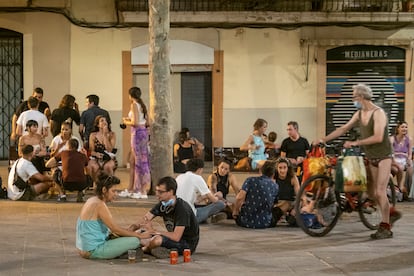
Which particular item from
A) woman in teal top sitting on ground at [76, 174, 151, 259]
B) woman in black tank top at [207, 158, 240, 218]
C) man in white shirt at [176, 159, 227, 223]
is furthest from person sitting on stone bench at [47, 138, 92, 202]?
woman in teal top sitting on ground at [76, 174, 151, 259]

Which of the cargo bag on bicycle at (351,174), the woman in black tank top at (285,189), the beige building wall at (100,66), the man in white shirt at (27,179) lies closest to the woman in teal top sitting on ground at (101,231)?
the cargo bag on bicycle at (351,174)

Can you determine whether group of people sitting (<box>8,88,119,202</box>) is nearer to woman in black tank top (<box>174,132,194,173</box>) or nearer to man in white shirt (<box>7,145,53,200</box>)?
man in white shirt (<box>7,145,53,200</box>)

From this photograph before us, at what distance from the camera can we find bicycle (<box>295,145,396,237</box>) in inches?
381

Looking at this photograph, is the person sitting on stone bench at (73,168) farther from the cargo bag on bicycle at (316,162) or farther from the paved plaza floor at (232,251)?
the cargo bag on bicycle at (316,162)

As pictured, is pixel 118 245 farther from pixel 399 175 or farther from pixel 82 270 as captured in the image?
pixel 399 175

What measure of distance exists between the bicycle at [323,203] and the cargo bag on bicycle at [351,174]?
18 cm

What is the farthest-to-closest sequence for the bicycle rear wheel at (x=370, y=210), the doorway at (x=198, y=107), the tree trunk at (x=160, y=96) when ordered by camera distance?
the doorway at (x=198, y=107)
the tree trunk at (x=160, y=96)
the bicycle rear wheel at (x=370, y=210)

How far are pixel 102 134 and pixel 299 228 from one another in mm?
4231

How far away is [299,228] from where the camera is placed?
1059 centimetres

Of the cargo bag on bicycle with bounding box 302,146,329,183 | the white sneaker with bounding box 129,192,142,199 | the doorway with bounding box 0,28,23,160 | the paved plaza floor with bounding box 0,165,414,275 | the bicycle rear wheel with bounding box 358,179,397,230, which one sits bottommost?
the paved plaza floor with bounding box 0,165,414,275

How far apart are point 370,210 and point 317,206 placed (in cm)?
88

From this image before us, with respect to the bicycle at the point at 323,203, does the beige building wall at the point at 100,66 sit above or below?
above

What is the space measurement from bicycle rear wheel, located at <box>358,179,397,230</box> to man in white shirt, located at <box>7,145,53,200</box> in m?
5.19

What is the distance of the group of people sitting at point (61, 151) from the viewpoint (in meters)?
12.6
